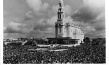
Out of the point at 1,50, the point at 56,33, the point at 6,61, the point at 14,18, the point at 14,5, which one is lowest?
the point at 6,61

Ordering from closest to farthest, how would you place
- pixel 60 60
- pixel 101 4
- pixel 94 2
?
1. pixel 60 60
2. pixel 101 4
3. pixel 94 2

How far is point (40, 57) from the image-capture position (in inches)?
501

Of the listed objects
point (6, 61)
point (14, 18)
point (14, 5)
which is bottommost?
point (6, 61)

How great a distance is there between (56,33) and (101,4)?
10750 mm

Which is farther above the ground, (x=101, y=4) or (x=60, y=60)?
(x=101, y=4)

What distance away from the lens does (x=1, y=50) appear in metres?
12.8

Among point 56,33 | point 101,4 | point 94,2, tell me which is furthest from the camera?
point 56,33

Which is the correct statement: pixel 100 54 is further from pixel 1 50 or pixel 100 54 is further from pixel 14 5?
pixel 14 5

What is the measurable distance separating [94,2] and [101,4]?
138 centimetres

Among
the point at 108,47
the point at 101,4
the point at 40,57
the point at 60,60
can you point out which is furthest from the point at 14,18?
the point at 108,47

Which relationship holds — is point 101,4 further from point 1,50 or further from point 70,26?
point 70,26

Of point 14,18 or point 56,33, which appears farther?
point 56,33

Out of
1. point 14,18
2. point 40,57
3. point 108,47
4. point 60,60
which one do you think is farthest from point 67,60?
point 14,18

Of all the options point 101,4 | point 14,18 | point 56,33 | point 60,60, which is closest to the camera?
point 60,60
